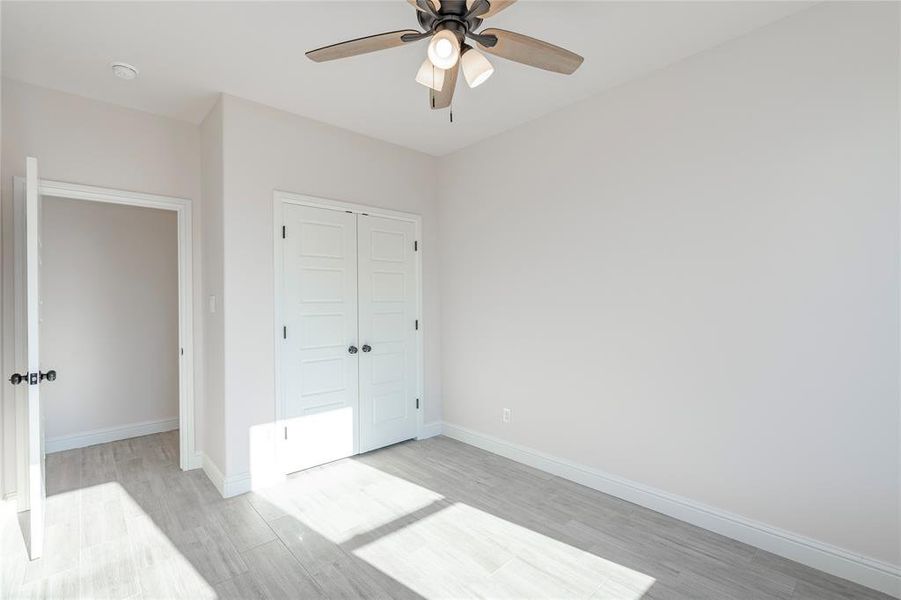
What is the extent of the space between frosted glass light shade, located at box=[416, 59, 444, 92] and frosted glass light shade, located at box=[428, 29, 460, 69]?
247 mm

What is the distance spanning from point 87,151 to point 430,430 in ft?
11.5

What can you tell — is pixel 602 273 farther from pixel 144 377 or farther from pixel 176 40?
pixel 144 377

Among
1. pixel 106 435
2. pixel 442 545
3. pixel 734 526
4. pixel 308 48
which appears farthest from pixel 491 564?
pixel 106 435

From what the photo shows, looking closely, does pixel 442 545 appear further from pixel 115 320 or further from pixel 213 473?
pixel 115 320

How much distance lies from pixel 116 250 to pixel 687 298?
4.92 meters

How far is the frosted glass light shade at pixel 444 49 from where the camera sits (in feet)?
5.25

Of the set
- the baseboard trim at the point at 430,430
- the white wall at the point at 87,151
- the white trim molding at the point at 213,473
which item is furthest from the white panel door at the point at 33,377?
the baseboard trim at the point at 430,430

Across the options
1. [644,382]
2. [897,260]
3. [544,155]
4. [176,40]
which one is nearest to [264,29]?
[176,40]

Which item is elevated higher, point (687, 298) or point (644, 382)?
point (687, 298)

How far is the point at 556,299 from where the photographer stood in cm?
324

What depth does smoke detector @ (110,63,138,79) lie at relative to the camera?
8.36 ft

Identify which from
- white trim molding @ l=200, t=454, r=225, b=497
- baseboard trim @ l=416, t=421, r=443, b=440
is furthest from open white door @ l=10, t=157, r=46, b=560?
baseboard trim @ l=416, t=421, r=443, b=440

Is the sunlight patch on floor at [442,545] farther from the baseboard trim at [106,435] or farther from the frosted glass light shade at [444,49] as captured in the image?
the frosted glass light shade at [444,49]

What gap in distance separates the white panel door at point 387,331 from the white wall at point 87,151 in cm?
131
